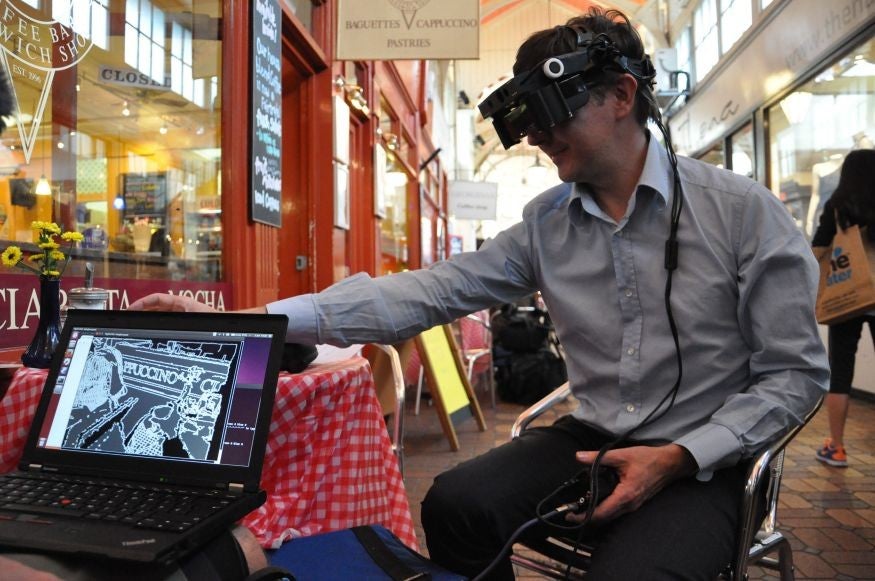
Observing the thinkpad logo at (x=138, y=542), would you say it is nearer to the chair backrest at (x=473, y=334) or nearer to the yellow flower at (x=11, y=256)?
the yellow flower at (x=11, y=256)

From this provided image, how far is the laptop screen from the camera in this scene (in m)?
1.09

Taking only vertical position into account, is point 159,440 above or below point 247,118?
below

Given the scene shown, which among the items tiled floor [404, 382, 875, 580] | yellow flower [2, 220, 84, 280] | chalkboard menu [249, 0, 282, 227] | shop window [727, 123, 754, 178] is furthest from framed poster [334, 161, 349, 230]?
shop window [727, 123, 754, 178]

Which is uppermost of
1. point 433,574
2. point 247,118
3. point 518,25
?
point 518,25

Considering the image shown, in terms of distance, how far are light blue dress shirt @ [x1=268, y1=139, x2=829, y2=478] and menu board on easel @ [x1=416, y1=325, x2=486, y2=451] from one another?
2.48 meters

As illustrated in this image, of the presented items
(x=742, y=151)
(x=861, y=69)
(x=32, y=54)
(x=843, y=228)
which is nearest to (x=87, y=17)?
(x=32, y=54)

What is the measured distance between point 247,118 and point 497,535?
9.90ft

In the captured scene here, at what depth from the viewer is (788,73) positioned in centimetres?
757

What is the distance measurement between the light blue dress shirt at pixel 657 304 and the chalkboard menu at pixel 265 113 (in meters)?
2.43

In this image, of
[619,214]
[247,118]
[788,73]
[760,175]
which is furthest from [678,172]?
[760,175]

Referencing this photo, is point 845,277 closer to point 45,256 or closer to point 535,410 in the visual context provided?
point 535,410

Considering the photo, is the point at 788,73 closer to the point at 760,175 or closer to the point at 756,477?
the point at 760,175

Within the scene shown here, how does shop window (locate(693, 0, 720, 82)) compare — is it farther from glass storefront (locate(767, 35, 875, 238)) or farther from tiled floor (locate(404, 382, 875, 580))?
tiled floor (locate(404, 382, 875, 580))

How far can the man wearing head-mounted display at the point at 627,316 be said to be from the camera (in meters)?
1.24
